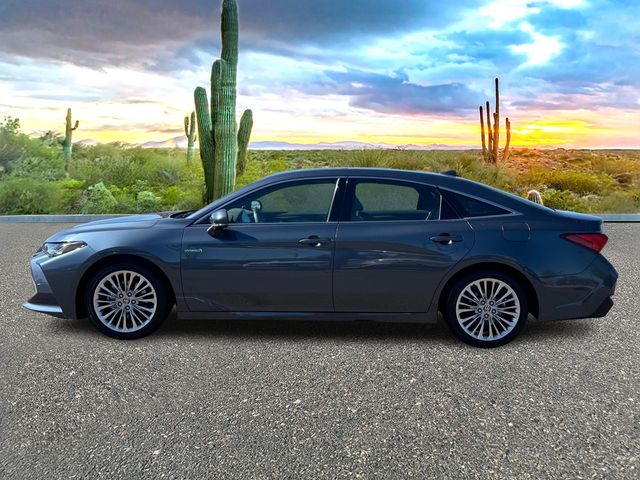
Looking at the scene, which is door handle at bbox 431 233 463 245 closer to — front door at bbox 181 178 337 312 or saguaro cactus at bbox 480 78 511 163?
front door at bbox 181 178 337 312

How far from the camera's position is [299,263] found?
17.3ft

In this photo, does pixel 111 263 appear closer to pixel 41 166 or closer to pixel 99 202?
pixel 99 202

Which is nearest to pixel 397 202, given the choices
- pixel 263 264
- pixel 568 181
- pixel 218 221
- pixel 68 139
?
pixel 263 264

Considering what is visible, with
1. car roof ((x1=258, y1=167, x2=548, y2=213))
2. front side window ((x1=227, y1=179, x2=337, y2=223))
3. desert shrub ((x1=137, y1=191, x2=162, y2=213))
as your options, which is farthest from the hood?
desert shrub ((x1=137, y1=191, x2=162, y2=213))

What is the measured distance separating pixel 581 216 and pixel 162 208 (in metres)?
15.3

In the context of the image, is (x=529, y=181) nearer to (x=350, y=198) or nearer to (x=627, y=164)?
(x=627, y=164)

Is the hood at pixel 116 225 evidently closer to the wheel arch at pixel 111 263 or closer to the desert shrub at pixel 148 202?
the wheel arch at pixel 111 263

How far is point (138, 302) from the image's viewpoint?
5520 mm

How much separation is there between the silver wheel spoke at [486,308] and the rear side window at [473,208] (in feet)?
1.84

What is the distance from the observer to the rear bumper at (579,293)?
5246mm

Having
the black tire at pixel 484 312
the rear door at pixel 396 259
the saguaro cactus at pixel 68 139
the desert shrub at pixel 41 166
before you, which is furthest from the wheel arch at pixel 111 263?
the saguaro cactus at pixel 68 139

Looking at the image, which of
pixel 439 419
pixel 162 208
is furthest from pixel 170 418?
pixel 162 208

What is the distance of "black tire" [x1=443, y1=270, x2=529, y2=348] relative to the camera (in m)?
5.24

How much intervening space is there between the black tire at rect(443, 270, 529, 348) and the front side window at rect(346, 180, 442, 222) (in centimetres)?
61
